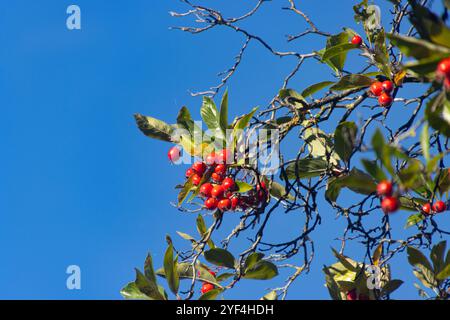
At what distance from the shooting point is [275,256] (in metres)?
2.97

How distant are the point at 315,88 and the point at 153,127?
2.46ft

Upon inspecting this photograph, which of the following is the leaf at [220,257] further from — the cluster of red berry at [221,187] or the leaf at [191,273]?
the cluster of red berry at [221,187]

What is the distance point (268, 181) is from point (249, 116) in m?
0.32

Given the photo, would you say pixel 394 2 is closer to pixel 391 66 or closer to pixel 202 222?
pixel 391 66

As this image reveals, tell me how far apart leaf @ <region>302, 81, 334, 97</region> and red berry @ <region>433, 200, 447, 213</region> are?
706 millimetres

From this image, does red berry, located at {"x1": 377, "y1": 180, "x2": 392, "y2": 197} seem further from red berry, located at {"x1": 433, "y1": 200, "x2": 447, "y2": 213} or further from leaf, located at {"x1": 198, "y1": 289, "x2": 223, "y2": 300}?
red berry, located at {"x1": 433, "y1": 200, "x2": 447, "y2": 213}

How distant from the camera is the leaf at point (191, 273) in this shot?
287 centimetres

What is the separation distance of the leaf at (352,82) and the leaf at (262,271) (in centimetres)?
83

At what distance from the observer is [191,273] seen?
2891 mm

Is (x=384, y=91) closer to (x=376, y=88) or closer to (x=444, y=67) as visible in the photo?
(x=376, y=88)

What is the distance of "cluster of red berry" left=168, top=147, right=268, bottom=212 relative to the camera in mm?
2922

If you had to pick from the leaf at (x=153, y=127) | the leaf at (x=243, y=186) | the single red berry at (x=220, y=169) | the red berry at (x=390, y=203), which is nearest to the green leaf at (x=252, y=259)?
the leaf at (x=243, y=186)

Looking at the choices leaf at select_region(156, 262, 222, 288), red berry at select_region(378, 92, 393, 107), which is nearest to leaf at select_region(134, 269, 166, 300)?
leaf at select_region(156, 262, 222, 288)
